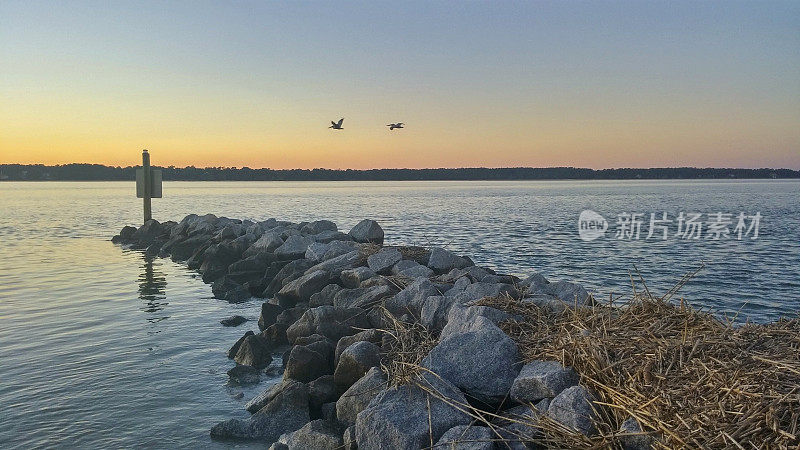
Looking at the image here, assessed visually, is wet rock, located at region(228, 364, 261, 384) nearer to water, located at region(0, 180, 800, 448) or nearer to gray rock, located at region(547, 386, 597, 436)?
water, located at region(0, 180, 800, 448)

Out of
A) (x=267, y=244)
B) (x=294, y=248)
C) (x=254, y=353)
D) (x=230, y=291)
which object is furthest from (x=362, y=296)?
(x=267, y=244)

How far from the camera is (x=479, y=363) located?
4797 mm

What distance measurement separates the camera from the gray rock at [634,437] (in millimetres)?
3551

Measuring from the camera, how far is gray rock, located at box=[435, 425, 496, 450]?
4.04m

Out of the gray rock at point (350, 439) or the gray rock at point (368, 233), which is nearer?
the gray rock at point (350, 439)

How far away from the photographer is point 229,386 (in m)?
7.08

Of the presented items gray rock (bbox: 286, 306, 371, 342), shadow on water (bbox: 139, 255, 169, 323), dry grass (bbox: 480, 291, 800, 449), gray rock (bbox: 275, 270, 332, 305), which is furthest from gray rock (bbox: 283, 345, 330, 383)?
shadow on water (bbox: 139, 255, 169, 323)

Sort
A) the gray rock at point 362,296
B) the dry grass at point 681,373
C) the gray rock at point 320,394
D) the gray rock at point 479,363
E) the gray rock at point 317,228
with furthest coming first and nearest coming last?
the gray rock at point 317,228 → the gray rock at point 362,296 → the gray rock at point 320,394 → the gray rock at point 479,363 → the dry grass at point 681,373

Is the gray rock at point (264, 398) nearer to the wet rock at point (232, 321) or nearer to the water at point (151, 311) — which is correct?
the water at point (151, 311)

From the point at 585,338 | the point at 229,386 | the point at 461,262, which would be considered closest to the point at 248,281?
the point at 461,262

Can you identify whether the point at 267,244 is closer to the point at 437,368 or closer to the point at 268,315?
the point at 268,315

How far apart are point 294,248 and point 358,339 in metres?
7.63

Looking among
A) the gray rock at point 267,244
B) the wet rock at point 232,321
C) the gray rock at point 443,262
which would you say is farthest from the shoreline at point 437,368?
the gray rock at point 267,244

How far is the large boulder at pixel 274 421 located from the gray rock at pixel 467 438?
205 centimetres
